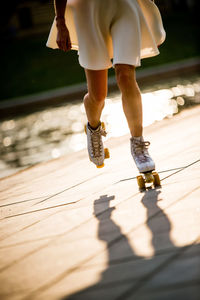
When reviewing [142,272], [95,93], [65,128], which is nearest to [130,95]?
[95,93]

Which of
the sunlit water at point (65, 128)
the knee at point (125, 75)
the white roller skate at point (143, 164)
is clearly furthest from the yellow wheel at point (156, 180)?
the sunlit water at point (65, 128)

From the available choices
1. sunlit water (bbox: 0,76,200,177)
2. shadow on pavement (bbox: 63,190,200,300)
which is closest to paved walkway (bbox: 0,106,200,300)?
shadow on pavement (bbox: 63,190,200,300)

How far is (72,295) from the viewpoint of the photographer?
197 centimetres

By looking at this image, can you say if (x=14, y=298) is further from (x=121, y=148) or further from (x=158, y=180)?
(x=121, y=148)

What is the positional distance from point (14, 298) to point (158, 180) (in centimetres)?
165

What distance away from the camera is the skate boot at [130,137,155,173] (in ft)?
12.0

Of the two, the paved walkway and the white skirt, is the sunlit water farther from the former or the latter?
the white skirt

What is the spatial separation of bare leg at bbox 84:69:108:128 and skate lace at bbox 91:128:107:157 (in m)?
0.05

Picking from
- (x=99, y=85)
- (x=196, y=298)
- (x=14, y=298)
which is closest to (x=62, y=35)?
(x=99, y=85)

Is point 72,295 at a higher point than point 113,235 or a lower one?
higher

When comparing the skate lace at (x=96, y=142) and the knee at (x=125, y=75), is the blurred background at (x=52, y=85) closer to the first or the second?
the skate lace at (x=96, y=142)

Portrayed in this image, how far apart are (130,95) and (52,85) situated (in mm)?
19162

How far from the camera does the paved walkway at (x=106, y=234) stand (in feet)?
6.57

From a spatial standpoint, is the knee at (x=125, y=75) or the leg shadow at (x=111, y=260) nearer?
the leg shadow at (x=111, y=260)
